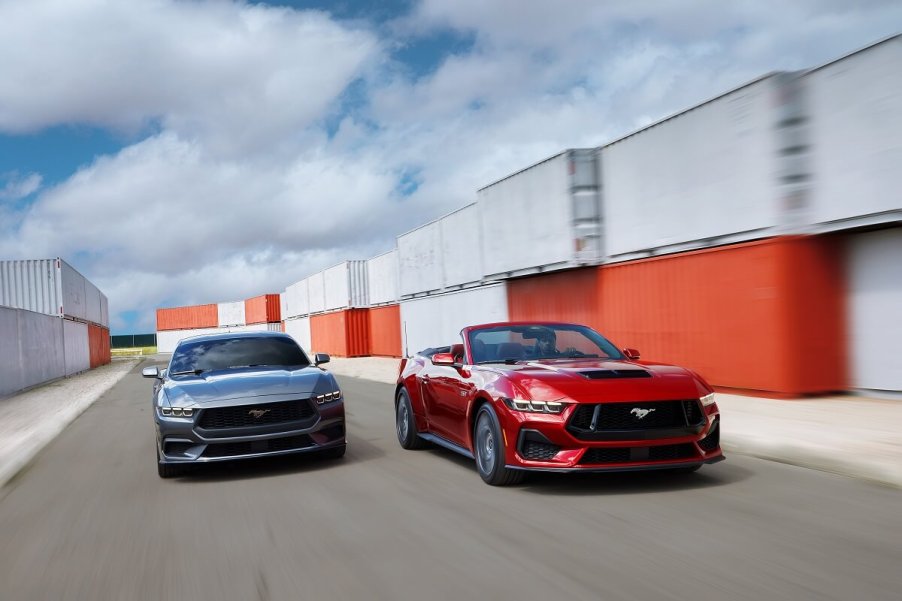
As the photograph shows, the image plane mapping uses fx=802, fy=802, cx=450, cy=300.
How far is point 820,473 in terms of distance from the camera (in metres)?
6.98

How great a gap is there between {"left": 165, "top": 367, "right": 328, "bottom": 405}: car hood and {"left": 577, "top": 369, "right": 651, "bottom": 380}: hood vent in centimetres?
298

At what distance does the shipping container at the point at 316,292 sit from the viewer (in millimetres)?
46844

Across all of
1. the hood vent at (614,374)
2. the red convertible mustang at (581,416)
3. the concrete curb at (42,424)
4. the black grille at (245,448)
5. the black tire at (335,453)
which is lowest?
the concrete curb at (42,424)

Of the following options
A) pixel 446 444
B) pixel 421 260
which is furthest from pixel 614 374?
pixel 421 260

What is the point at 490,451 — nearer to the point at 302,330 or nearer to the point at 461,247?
the point at 461,247

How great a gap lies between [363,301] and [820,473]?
34.9 m

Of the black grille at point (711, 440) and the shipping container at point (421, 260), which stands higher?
the shipping container at point (421, 260)

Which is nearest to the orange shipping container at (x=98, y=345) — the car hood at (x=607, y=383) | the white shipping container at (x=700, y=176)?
the white shipping container at (x=700, y=176)

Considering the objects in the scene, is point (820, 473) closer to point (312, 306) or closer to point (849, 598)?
point (849, 598)

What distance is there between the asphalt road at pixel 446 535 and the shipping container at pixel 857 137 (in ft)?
16.3

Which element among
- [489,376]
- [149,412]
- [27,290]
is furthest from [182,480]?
[27,290]

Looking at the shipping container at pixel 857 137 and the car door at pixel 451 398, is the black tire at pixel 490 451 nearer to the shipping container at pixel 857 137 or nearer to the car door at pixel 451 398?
the car door at pixel 451 398

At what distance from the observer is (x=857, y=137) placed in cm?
1088

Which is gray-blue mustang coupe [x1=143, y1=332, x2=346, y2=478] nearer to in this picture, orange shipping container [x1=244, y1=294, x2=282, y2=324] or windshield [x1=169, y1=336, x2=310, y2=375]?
windshield [x1=169, y1=336, x2=310, y2=375]
